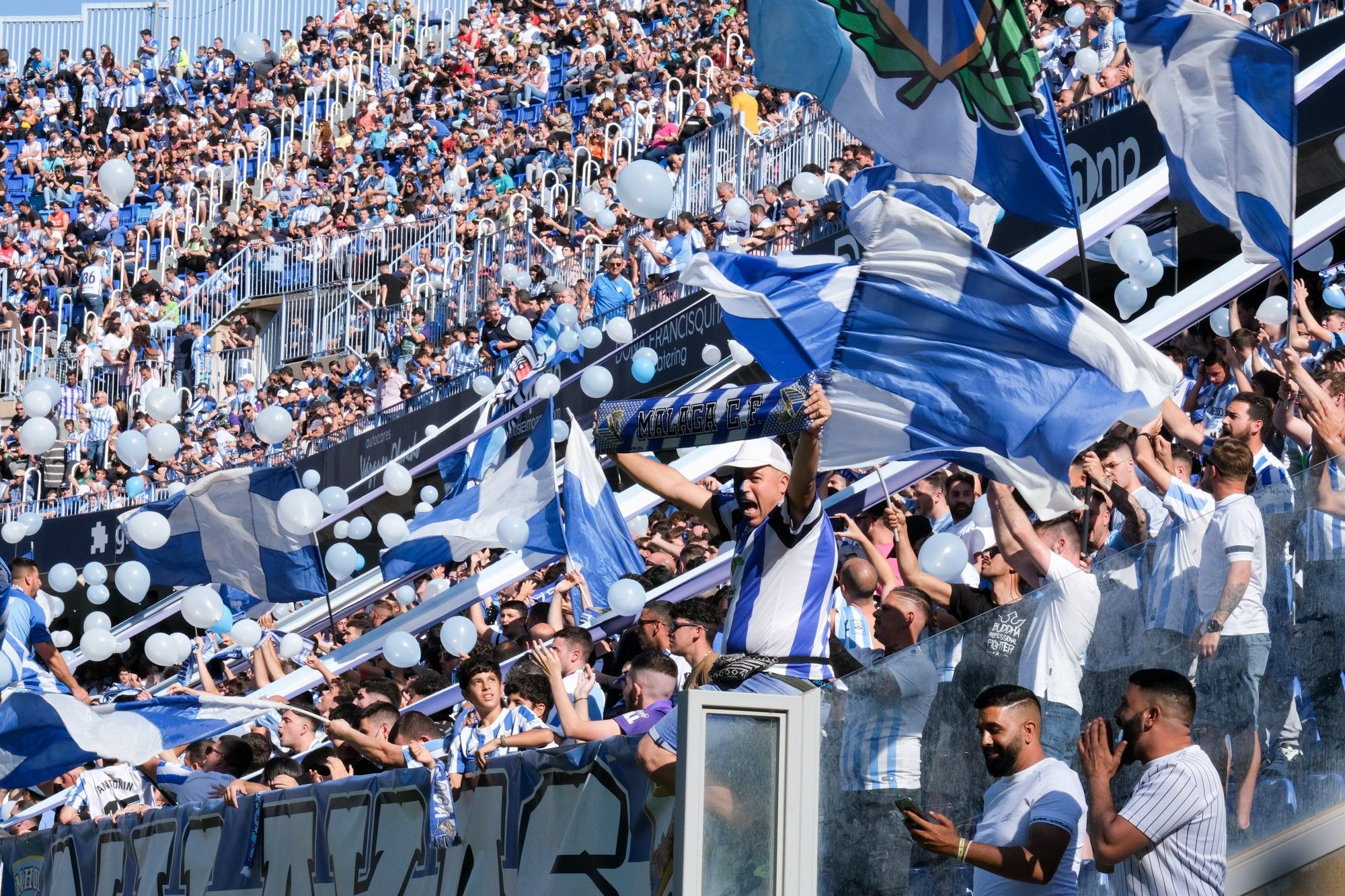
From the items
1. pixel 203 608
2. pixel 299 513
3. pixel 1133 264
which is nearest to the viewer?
pixel 1133 264

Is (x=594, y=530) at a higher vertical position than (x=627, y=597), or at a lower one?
higher

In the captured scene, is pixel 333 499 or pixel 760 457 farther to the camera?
pixel 333 499

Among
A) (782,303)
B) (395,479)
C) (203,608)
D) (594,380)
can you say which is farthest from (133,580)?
(782,303)

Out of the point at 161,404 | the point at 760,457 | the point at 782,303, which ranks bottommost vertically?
the point at 760,457

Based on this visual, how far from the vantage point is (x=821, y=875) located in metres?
5.27

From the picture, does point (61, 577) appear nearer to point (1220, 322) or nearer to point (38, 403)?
point (38, 403)

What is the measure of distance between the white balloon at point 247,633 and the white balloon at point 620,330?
12.9 feet

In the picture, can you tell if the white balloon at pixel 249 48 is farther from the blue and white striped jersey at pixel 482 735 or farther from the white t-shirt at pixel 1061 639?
the white t-shirt at pixel 1061 639

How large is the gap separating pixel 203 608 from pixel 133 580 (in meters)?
1.42

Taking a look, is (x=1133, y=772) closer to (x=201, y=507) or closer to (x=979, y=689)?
(x=979, y=689)

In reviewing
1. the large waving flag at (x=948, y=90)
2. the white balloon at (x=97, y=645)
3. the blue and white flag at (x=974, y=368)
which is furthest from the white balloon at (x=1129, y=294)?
the white balloon at (x=97, y=645)

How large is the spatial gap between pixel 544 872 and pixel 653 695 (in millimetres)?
711

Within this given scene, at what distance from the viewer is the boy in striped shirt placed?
7.14 m

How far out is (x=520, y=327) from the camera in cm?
1695
